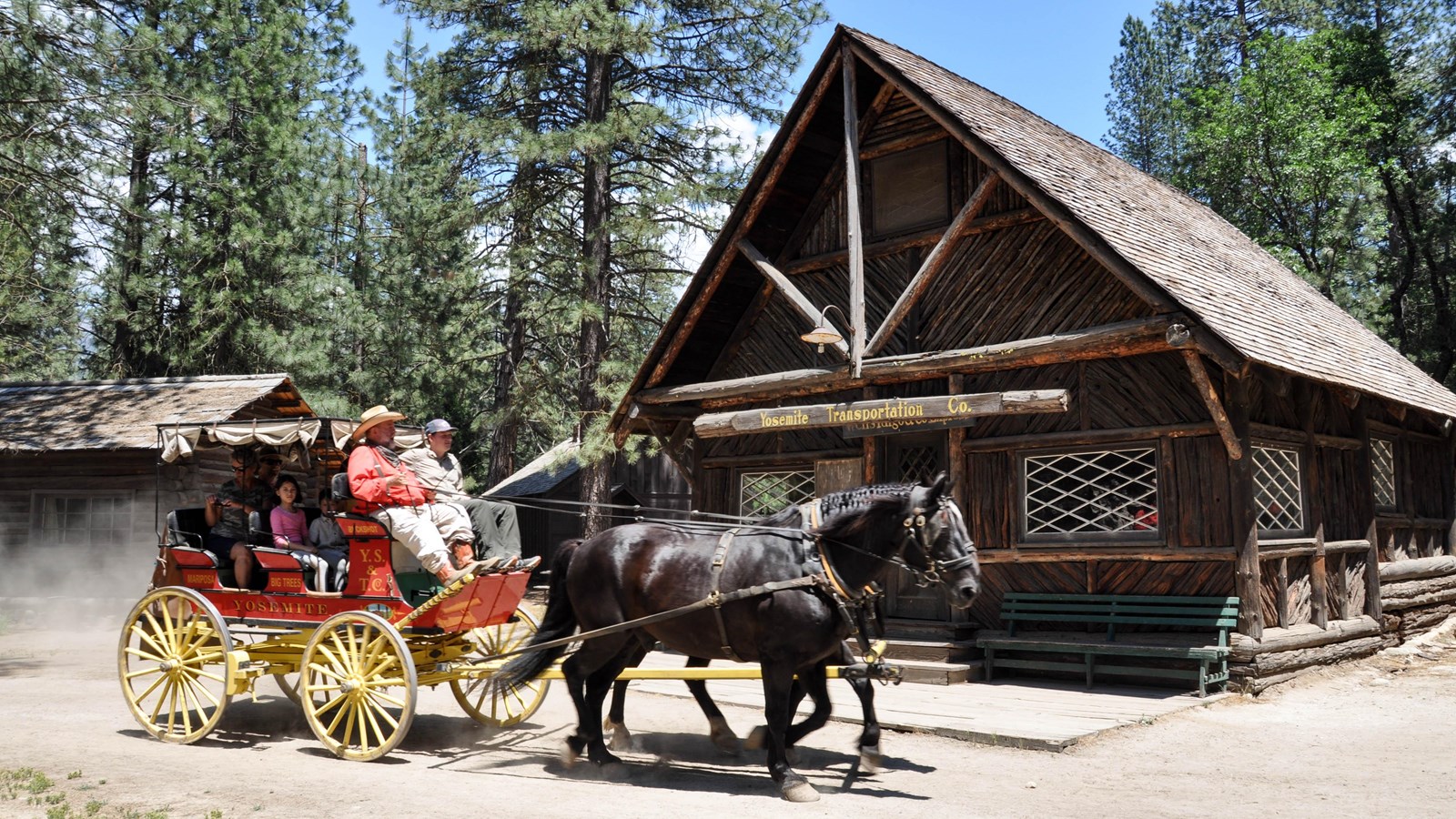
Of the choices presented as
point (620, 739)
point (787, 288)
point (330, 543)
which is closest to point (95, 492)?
point (330, 543)

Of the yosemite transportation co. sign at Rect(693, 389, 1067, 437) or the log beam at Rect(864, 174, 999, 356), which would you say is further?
the log beam at Rect(864, 174, 999, 356)

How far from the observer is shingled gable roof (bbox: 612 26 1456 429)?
36.3ft

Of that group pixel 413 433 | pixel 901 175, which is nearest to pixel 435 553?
pixel 413 433

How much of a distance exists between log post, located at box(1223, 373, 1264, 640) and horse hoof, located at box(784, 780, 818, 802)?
239 inches

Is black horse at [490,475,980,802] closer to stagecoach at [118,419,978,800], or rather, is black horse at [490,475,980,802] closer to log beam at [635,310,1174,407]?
stagecoach at [118,419,978,800]

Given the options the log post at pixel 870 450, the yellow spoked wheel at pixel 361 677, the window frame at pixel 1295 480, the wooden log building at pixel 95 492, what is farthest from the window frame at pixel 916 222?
the wooden log building at pixel 95 492

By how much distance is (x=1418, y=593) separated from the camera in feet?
49.9

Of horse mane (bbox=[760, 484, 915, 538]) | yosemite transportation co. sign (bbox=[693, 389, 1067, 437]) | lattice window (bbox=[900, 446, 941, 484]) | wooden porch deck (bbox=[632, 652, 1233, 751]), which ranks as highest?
yosemite transportation co. sign (bbox=[693, 389, 1067, 437])

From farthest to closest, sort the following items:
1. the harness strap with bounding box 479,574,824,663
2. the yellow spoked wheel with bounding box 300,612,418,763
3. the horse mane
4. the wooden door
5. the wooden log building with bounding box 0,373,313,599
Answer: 1. the wooden log building with bounding box 0,373,313,599
2. the wooden door
3. the yellow spoked wheel with bounding box 300,612,418,763
4. the horse mane
5. the harness strap with bounding box 479,574,824,663

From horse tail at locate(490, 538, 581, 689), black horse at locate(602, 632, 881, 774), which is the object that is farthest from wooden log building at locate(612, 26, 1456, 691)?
horse tail at locate(490, 538, 581, 689)

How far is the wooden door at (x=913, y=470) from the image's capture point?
12922mm

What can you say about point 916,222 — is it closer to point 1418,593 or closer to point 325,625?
A: point 325,625

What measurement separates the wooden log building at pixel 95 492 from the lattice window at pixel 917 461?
1234 cm

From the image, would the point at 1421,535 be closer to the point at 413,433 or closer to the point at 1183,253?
the point at 1183,253
